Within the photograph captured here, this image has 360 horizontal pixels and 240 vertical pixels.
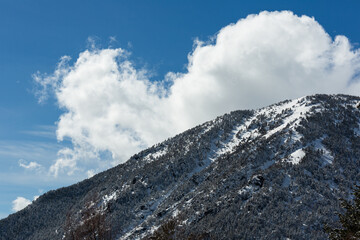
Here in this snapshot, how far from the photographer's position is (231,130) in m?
195

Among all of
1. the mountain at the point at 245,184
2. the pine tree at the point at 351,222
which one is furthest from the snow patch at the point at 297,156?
the pine tree at the point at 351,222

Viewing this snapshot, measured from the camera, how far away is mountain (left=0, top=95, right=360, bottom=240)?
290 feet

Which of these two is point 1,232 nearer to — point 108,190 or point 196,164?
point 108,190

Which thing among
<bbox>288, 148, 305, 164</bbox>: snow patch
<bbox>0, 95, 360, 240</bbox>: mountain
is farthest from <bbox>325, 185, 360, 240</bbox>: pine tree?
<bbox>288, 148, 305, 164</bbox>: snow patch

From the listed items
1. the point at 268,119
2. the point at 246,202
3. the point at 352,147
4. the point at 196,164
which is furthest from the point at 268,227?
the point at 268,119

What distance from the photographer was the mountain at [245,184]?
88.3m

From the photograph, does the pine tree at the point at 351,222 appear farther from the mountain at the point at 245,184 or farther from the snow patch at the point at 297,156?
the snow patch at the point at 297,156

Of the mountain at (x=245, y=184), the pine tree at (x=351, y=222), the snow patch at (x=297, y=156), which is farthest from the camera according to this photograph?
the snow patch at (x=297, y=156)

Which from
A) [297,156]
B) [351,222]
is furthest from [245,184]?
[351,222]

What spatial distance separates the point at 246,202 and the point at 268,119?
311 ft

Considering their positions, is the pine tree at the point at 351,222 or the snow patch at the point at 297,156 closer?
the pine tree at the point at 351,222

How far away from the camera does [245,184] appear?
112562 mm

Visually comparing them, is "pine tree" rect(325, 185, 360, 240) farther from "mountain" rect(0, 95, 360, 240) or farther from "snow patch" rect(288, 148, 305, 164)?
"snow patch" rect(288, 148, 305, 164)

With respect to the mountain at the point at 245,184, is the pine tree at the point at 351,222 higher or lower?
lower
